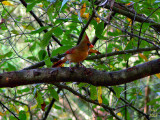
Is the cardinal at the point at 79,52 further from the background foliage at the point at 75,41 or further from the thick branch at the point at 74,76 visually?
the thick branch at the point at 74,76

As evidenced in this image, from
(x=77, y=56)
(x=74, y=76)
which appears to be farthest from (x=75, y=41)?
(x=74, y=76)

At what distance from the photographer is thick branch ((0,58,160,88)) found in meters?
1.48

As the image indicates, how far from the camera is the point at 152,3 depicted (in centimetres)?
199

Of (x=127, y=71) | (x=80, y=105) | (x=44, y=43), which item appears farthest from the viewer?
(x=80, y=105)

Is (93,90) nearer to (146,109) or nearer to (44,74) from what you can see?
(44,74)

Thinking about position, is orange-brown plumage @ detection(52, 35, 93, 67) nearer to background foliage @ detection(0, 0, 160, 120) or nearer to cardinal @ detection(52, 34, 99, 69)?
cardinal @ detection(52, 34, 99, 69)

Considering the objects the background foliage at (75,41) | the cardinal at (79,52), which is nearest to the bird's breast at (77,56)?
the cardinal at (79,52)

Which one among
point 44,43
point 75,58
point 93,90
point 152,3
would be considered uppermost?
point 152,3

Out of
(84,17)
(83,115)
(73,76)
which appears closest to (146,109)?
(83,115)

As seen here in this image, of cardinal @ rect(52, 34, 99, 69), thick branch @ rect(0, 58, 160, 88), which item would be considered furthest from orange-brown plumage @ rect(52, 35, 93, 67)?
thick branch @ rect(0, 58, 160, 88)

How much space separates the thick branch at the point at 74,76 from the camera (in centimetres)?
148

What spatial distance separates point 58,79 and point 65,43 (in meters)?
0.89

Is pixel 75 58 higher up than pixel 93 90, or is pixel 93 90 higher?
pixel 75 58

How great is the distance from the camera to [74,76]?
159 centimetres
